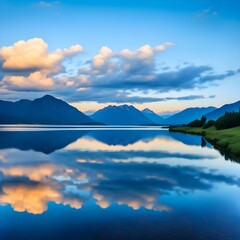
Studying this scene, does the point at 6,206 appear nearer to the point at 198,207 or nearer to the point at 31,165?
the point at 198,207

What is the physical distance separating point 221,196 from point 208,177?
34.5ft

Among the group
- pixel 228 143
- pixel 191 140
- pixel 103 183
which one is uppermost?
pixel 228 143

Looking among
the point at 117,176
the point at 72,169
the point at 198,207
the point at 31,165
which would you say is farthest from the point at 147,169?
the point at 198,207

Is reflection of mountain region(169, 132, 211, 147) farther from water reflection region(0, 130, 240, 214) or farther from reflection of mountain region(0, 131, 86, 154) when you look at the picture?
water reflection region(0, 130, 240, 214)

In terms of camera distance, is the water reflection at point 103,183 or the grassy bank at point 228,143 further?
the grassy bank at point 228,143

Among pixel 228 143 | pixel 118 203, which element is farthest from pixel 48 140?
pixel 118 203

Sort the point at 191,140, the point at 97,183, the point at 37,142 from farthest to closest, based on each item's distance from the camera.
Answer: the point at 191,140 → the point at 37,142 → the point at 97,183

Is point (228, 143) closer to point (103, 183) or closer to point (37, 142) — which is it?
point (103, 183)

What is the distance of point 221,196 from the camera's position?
1044 inches

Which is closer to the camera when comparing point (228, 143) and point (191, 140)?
point (228, 143)

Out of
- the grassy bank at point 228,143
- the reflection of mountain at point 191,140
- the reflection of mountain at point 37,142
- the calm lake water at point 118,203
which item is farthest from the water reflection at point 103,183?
the reflection of mountain at point 191,140

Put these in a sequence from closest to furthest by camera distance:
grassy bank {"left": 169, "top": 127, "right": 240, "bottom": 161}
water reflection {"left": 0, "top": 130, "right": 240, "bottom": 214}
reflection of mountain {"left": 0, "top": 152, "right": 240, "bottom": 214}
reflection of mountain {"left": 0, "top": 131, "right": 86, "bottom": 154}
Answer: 1. water reflection {"left": 0, "top": 130, "right": 240, "bottom": 214}
2. reflection of mountain {"left": 0, "top": 152, "right": 240, "bottom": 214}
3. grassy bank {"left": 169, "top": 127, "right": 240, "bottom": 161}
4. reflection of mountain {"left": 0, "top": 131, "right": 86, "bottom": 154}

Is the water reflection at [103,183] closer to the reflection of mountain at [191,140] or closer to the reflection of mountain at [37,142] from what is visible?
the reflection of mountain at [37,142]

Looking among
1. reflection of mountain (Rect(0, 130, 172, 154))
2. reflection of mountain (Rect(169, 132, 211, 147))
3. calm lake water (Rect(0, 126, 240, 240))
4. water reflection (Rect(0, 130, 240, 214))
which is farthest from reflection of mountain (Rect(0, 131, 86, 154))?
reflection of mountain (Rect(169, 132, 211, 147))
